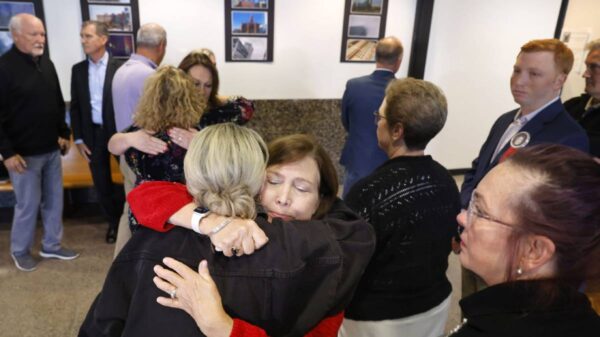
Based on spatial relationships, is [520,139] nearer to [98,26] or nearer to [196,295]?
[196,295]

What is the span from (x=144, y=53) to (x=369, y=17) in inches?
94.3

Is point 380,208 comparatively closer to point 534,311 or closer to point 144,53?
point 534,311

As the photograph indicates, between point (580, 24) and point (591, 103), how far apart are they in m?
2.79

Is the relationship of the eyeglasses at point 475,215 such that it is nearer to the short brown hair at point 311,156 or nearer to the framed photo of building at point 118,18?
the short brown hair at point 311,156

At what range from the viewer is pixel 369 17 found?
426cm

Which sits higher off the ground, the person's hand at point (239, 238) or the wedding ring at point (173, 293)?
the person's hand at point (239, 238)

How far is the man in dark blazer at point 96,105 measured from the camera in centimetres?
314

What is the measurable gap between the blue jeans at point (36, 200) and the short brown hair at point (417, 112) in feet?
8.61

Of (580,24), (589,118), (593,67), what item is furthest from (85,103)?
(580,24)

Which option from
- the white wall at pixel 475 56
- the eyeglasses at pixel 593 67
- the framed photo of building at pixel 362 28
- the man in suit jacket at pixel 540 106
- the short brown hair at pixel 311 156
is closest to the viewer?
the short brown hair at pixel 311 156

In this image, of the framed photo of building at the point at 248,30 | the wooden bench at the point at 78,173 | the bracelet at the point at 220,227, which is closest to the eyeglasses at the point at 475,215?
the bracelet at the point at 220,227

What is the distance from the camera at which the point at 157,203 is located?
1.02 metres

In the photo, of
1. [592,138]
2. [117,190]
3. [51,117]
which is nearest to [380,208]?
[592,138]

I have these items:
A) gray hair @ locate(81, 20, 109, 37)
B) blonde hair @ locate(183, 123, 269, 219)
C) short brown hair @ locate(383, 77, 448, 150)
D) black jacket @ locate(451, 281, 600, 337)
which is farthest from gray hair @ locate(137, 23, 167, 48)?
black jacket @ locate(451, 281, 600, 337)
